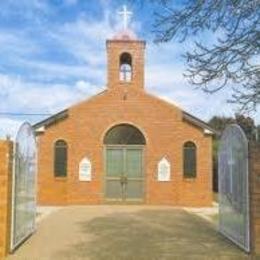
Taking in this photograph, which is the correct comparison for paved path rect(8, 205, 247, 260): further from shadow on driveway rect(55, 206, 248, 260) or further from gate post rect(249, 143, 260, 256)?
gate post rect(249, 143, 260, 256)

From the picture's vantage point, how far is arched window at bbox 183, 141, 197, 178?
3244 centimetres

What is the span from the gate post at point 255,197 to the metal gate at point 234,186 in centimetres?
18

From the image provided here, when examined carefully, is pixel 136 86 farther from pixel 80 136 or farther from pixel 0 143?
pixel 0 143

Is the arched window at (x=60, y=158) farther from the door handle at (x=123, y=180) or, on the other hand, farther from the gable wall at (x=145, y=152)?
the door handle at (x=123, y=180)

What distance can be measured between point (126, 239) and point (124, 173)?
1534cm

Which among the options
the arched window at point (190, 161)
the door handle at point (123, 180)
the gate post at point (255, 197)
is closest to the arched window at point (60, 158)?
the door handle at point (123, 180)

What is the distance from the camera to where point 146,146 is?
106 feet

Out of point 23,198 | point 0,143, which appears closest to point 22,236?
point 23,198

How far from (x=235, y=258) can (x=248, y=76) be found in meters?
3.54

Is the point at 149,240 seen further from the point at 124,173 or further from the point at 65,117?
the point at 65,117

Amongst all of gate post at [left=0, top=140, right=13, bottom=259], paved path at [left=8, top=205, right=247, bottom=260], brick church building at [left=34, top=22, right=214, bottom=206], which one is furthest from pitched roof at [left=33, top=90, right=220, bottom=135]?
gate post at [left=0, top=140, right=13, bottom=259]

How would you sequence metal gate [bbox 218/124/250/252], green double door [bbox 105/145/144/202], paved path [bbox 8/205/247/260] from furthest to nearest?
green double door [bbox 105/145/144/202] < metal gate [bbox 218/124/250/252] < paved path [bbox 8/205/247/260]

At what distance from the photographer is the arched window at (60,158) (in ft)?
106

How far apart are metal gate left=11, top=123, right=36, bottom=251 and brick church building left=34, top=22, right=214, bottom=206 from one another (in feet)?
44.7
